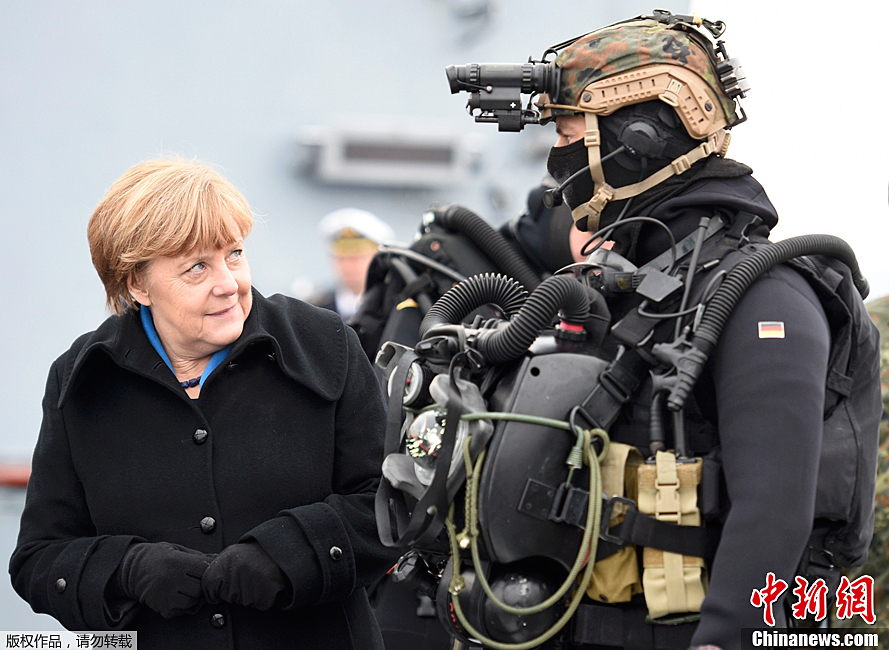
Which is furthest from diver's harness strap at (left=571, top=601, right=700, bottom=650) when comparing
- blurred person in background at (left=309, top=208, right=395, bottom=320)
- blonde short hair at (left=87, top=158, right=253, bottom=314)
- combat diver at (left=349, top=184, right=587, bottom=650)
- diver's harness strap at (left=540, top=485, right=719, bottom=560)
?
blurred person in background at (left=309, top=208, right=395, bottom=320)

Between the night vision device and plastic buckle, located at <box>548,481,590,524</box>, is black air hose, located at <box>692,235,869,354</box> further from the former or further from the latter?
the night vision device

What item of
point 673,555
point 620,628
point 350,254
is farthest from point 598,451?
point 350,254

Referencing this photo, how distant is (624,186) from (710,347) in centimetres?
49

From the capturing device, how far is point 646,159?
204 centimetres

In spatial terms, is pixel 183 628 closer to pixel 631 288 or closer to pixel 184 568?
pixel 184 568

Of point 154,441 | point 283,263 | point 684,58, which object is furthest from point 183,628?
point 283,263

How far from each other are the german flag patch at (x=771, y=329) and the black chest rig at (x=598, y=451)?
2.8 inches

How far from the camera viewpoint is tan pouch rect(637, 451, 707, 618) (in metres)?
1.79

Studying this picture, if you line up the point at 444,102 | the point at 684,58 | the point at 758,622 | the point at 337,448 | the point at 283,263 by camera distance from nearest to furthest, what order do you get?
1. the point at 758,622
2. the point at 684,58
3. the point at 337,448
4. the point at 283,263
5. the point at 444,102

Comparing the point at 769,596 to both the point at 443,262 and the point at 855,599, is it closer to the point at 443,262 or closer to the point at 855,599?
the point at 855,599

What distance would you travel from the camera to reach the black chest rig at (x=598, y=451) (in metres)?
1.81

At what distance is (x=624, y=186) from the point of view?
2.09 meters

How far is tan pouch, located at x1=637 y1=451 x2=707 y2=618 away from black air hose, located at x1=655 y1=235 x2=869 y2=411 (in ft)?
0.44

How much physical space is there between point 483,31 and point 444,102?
23.7 inches
